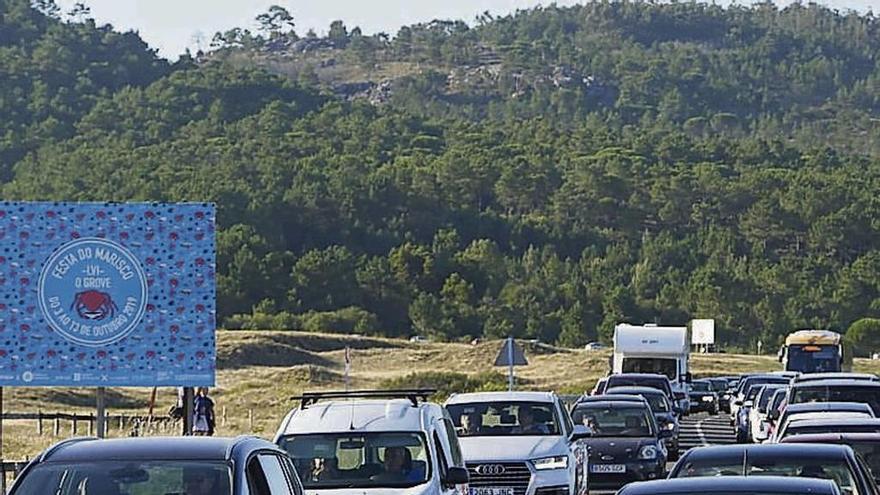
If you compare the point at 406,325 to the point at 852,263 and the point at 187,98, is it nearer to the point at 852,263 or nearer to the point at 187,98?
the point at 852,263

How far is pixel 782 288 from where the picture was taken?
4715 inches

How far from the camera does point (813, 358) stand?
5431cm

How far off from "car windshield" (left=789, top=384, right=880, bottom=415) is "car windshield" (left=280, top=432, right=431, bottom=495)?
11.7 metres

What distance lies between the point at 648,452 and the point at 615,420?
1.46 metres

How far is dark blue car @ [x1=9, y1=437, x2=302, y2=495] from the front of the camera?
9.87 m

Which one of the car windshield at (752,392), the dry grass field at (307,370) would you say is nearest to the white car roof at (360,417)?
the car windshield at (752,392)

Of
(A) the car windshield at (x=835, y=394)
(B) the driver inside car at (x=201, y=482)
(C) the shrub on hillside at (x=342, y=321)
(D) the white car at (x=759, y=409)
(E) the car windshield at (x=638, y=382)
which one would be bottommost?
(C) the shrub on hillside at (x=342, y=321)

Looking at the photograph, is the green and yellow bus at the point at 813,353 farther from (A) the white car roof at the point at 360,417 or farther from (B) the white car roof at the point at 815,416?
(A) the white car roof at the point at 360,417

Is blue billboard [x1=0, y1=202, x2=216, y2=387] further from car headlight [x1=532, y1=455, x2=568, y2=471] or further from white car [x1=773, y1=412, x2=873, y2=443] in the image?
white car [x1=773, y1=412, x2=873, y2=443]

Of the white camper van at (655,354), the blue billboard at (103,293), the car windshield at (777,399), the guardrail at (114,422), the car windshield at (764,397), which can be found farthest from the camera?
the white camper van at (655,354)

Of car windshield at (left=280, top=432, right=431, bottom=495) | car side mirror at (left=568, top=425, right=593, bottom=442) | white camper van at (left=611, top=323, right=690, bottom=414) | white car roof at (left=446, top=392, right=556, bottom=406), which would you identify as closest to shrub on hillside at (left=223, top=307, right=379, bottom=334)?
white camper van at (left=611, top=323, right=690, bottom=414)

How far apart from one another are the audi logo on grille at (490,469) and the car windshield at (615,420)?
679 cm

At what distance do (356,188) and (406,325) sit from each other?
969 inches

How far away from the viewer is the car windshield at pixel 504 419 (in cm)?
2086
